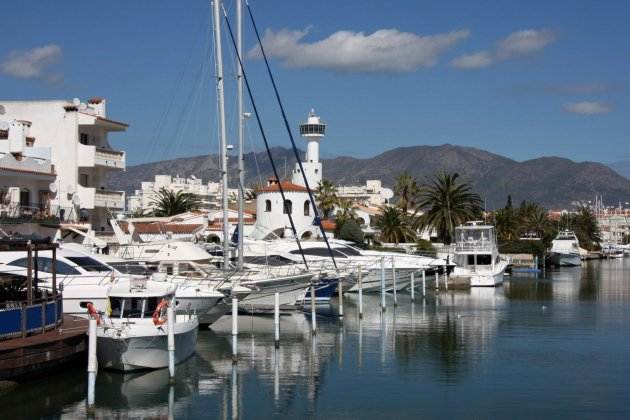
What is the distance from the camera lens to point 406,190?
371 feet

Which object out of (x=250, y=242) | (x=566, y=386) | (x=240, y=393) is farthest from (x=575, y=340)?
(x=250, y=242)

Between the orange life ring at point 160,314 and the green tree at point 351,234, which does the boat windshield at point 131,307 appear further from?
the green tree at point 351,234

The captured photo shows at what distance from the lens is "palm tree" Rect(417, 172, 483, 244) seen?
315ft

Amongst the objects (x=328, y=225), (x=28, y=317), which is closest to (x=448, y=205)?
(x=328, y=225)

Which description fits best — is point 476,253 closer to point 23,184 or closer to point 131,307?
point 23,184

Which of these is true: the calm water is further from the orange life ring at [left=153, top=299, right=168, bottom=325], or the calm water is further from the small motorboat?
the orange life ring at [left=153, top=299, right=168, bottom=325]

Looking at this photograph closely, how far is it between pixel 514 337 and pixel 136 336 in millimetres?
18401

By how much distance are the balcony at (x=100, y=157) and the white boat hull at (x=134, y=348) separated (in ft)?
97.9

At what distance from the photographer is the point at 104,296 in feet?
115

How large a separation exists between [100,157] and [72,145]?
2046 millimetres

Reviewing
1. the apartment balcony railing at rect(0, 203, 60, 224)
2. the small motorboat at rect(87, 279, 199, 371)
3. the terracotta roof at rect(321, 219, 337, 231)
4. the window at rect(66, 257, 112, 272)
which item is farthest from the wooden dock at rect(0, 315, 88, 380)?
the terracotta roof at rect(321, 219, 337, 231)

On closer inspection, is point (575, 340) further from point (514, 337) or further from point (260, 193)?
point (260, 193)

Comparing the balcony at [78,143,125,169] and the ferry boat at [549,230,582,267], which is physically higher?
the balcony at [78,143,125,169]

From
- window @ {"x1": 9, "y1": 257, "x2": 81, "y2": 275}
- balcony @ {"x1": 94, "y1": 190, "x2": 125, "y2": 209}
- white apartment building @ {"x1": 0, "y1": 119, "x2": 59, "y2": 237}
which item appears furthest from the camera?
balcony @ {"x1": 94, "y1": 190, "x2": 125, "y2": 209}
